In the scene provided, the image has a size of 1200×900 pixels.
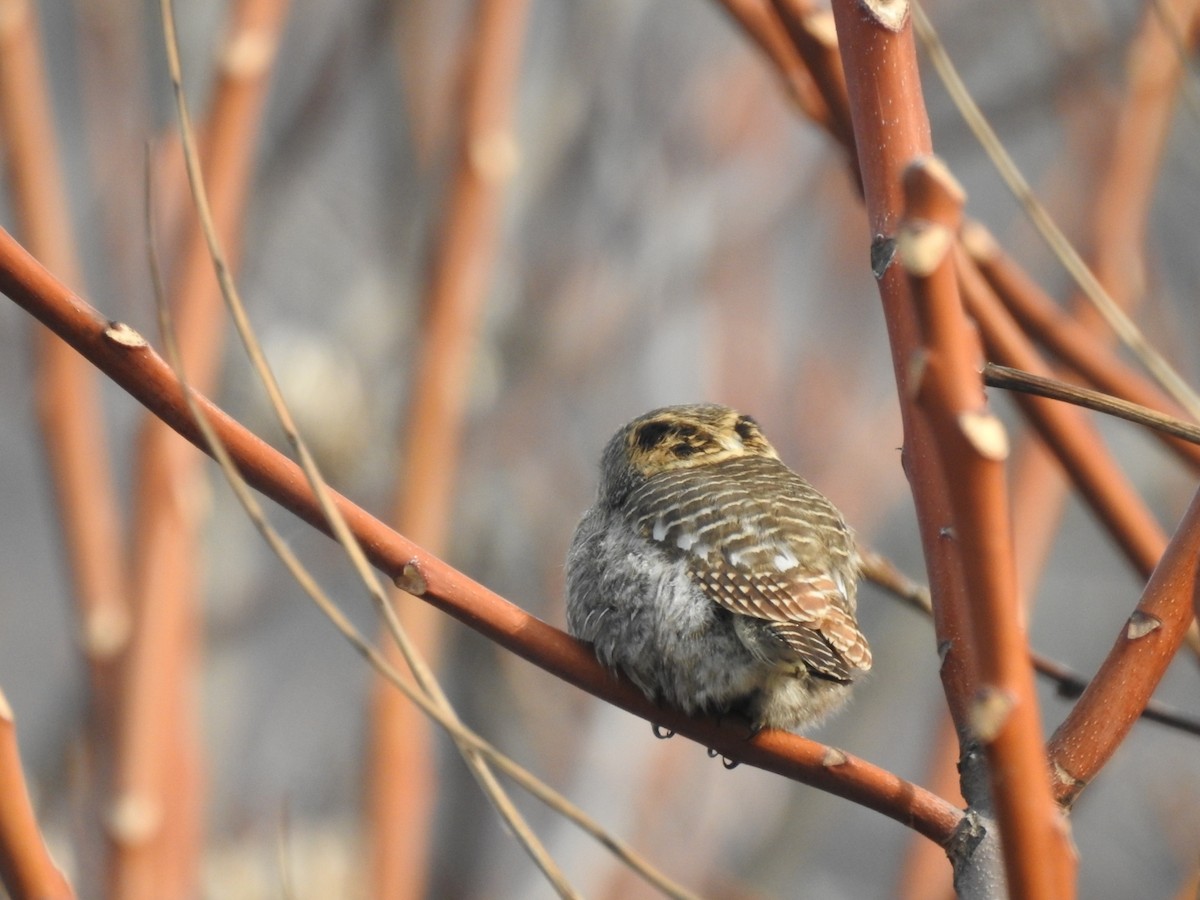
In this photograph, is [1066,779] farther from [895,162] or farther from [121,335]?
[121,335]

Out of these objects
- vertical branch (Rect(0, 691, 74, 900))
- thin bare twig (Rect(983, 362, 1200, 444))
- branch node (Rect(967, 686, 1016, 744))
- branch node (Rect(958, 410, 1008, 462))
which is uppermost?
branch node (Rect(958, 410, 1008, 462))

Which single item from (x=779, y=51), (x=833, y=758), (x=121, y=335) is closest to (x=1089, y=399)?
(x=833, y=758)

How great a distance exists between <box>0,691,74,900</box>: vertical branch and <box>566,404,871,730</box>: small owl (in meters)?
0.94

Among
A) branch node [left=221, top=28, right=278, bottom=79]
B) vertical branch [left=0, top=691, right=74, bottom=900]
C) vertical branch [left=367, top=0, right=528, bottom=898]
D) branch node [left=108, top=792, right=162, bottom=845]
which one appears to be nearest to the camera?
vertical branch [left=0, top=691, right=74, bottom=900]

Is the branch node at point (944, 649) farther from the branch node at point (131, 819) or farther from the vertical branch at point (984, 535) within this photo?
the branch node at point (131, 819)

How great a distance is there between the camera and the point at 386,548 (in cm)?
141

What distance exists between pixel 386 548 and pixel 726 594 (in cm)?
83

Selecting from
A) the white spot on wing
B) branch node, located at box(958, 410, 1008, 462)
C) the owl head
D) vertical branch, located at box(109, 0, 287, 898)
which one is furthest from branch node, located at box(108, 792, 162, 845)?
branch node, located at box(958, 410, 1008, 462)

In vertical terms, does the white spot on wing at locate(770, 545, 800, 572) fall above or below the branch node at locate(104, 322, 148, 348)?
below

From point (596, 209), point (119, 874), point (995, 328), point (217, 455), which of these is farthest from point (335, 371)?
point (217, 455)

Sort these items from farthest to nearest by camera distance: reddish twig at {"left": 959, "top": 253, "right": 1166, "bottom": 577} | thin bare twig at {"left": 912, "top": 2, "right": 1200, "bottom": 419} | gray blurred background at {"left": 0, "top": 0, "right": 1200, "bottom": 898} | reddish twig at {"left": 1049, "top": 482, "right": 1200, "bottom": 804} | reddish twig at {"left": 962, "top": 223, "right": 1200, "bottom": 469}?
gray blurred background at {"left": 0, "top": 0, "right": 1200, "bottom": 898}
reddish twig at {"left": 962, "top": 223, "right": 1200, "bottom": 469}
reddish twig at {"left": 959, "top": 253, "right": 1166, "bottom": 577}
thin bare twig at {"left": 912, "top": 2, "right": 1200, "bottom": 419}
reddish twig at {"left": 1049, "top": 482, "right": 1200, "bottom": 804}

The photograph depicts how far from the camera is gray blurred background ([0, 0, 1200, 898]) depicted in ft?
13.2

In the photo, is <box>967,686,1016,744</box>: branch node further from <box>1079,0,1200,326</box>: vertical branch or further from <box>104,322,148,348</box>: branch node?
<box>1079,0,1200,326</box>: vertical branch

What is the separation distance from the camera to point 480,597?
1471 mm
